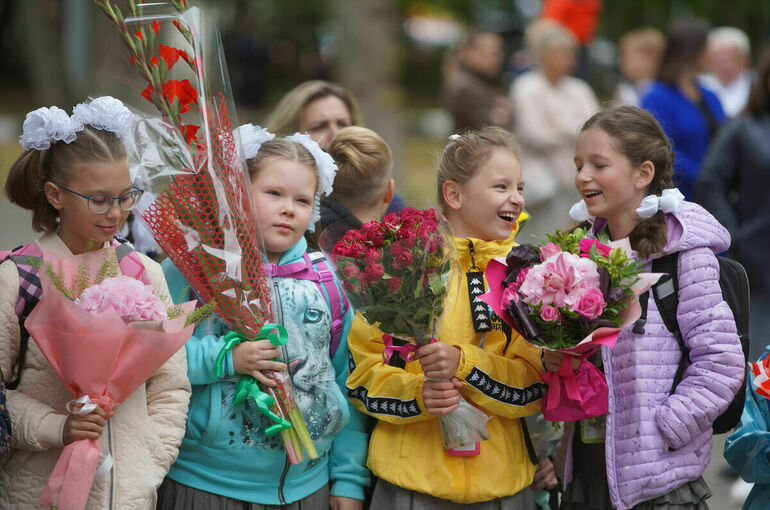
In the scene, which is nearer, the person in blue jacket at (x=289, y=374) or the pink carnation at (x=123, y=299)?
the pink carnation at (x=123, y=299)

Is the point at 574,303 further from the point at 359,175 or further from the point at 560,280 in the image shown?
the point at 359,175

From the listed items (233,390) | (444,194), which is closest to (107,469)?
(233,390)

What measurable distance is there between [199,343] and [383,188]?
130cm

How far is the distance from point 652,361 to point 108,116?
6.72 ft

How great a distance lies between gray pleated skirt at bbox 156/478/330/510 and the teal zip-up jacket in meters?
0.03

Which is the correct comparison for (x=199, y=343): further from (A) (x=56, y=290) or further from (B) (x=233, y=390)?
(A) (x=56, y=290)

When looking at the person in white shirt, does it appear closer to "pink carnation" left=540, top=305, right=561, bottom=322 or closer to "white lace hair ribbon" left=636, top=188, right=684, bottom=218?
"white lace hair ribbon" left=636, top=188, right=684, bottom=218

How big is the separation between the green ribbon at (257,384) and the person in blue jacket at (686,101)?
489 centimetres

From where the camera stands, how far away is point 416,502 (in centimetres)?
360

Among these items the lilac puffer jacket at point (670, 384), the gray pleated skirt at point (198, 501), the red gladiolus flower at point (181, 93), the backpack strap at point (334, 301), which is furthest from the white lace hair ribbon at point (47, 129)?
the lilac puffer jacket at point (670, 384)

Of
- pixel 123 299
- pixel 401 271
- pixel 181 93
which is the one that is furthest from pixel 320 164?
pixel 123 299

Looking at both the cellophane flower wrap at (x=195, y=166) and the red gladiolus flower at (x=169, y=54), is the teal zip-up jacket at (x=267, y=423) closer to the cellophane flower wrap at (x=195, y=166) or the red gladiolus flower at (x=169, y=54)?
the cellophane flower wrap at (x=195, y=166)

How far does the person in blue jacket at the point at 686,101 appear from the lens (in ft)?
25.6

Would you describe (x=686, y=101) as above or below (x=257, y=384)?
above
